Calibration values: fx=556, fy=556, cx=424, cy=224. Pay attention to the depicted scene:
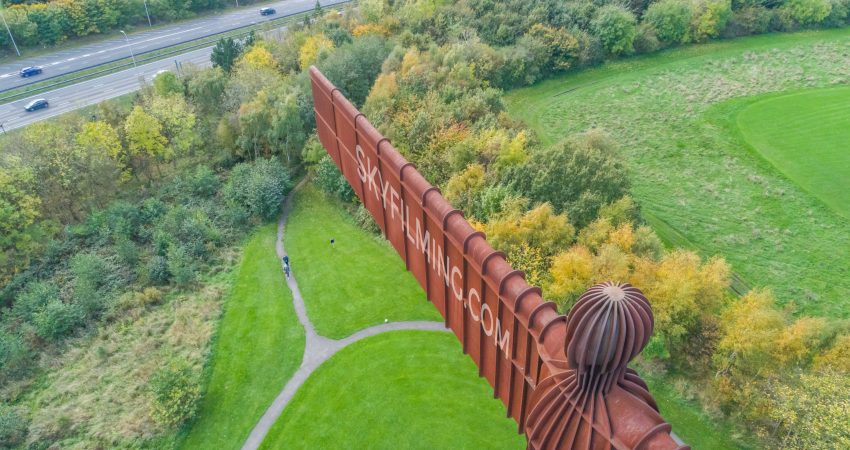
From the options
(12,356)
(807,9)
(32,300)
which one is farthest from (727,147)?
(12,356)

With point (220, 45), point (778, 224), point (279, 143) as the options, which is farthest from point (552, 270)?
point (220, 45)

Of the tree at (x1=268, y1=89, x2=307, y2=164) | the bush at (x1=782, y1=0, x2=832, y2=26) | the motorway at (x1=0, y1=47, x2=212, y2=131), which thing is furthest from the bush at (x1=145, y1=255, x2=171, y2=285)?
the bush at (x1=782, y1=0, x2=832, y2=26)

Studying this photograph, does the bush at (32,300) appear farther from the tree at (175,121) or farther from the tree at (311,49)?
the tree at (311,49)

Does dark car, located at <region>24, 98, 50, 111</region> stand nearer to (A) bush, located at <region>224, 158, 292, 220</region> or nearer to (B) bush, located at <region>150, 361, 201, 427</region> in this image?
(A) bush, located at <region>224, 158, 292, 220</region>

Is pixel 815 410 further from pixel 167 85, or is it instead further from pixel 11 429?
pixel 167 85

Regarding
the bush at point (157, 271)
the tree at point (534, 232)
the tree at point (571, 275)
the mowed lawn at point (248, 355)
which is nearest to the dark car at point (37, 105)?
the bush at point (157, 271)

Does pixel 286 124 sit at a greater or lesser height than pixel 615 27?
lesser
